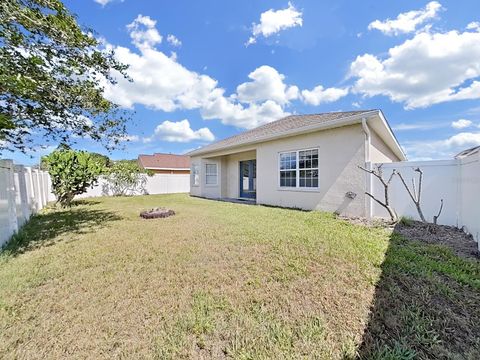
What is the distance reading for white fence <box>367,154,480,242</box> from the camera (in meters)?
5.45

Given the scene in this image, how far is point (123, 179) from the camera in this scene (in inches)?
774

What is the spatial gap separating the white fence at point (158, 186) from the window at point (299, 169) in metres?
14.7

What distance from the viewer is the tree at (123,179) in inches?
759

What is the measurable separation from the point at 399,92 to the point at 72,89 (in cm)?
1524

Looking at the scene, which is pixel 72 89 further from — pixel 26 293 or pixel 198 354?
pixel 198 354

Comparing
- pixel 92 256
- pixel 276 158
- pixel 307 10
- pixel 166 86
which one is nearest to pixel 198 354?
pixel 92 256

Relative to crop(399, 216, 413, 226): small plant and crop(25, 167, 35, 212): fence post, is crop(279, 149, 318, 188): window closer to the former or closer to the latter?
crop(399, 216, 413, 226): small plant

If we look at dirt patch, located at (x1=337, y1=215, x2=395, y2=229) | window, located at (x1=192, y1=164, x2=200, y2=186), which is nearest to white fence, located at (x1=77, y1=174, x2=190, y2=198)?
window, located at (x1=192, y1=164, x2=200, y2=186)

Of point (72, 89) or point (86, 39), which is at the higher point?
point (86, 39)

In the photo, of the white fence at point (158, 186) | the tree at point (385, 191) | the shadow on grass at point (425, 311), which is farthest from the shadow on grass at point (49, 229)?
the white fence at point (158, 186)

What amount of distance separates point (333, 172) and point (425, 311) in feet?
21.2

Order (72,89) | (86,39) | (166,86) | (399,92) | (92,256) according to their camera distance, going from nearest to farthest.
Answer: (92,256)
(86,39)
(72,89)
(399,92)
(166,86)

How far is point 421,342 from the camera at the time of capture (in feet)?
8.10

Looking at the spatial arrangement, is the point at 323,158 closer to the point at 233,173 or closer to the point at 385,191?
the point at 385,191
